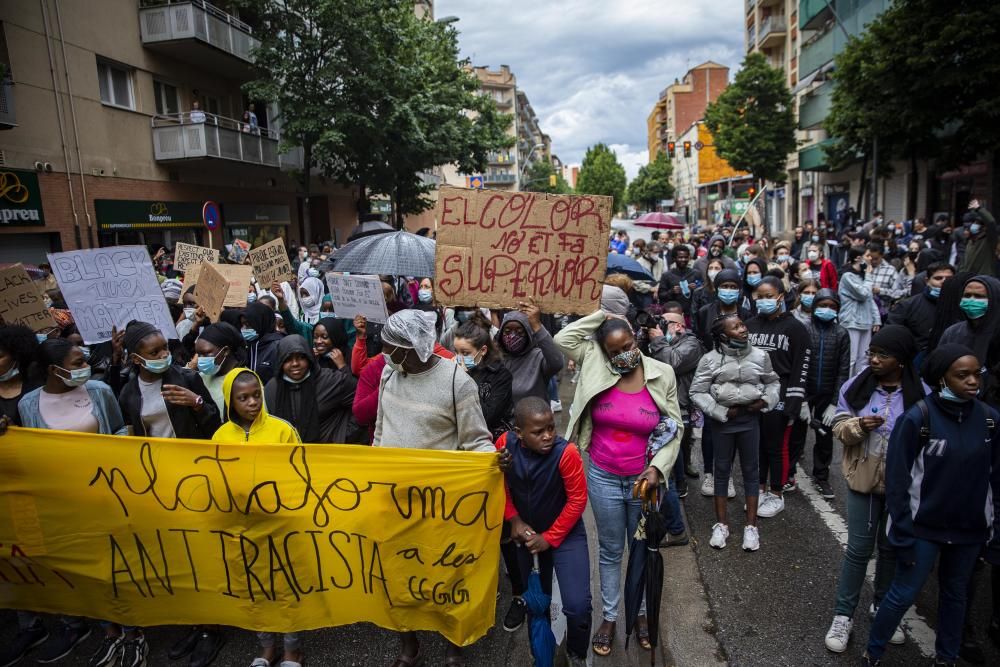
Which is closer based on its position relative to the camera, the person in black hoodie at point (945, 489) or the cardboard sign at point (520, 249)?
the person in black hoodie at point (945, 489)

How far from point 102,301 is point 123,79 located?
15443mm

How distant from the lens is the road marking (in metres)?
3.51

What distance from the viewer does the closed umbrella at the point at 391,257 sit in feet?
23.6

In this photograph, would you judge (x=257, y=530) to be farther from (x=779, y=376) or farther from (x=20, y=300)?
(x=20, y=300)

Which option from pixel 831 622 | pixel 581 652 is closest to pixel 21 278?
pixel 581 652

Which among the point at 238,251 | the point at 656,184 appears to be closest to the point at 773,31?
Result: the point at 238,251

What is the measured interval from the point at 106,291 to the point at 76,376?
1872mm

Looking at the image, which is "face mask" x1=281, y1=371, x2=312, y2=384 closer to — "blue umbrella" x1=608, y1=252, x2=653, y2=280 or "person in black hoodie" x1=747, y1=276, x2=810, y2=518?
"person in black hoodie" x1=747, y1=276, x2=810, y2=518

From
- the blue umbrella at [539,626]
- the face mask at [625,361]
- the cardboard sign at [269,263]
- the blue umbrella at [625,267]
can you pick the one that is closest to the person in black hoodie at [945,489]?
the face mask at [625,361]

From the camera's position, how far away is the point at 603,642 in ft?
11.8

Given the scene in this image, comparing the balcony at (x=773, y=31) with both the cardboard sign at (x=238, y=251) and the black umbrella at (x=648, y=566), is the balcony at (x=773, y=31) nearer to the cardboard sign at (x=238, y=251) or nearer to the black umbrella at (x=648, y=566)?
the cardboard sign at (x=238, y=251)

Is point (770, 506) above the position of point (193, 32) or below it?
below

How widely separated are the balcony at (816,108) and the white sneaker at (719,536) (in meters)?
27.2

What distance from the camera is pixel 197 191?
20.2 meters
